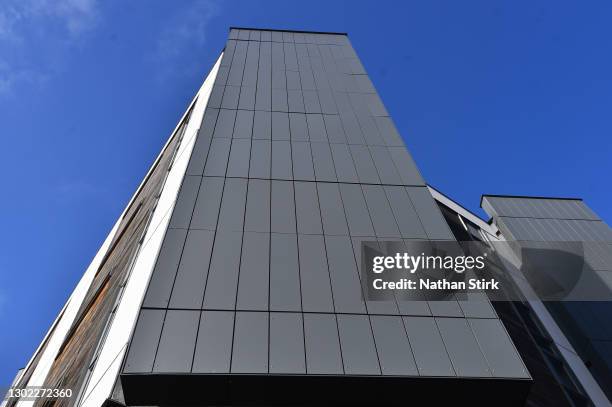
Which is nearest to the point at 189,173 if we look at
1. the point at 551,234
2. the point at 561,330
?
the point at 561,330

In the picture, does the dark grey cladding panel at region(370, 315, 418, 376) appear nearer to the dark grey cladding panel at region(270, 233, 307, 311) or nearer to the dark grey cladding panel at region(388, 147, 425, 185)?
the dark grey cladding panel at region(270, 233, 307, 311)

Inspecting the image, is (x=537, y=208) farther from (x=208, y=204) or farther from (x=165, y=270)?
(x=165, y=270)

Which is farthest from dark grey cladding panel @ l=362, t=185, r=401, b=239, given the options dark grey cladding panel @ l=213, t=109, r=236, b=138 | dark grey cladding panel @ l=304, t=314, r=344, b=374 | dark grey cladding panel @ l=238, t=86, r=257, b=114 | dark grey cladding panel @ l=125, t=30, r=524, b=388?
dark grey cladding panel @ l=238, t=86, r=257, b=114

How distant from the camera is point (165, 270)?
7.96m

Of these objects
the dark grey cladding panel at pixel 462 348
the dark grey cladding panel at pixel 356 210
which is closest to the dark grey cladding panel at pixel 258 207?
the dark grey cladding panel at pixel 356 210

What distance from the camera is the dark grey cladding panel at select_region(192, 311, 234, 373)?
6.49 m

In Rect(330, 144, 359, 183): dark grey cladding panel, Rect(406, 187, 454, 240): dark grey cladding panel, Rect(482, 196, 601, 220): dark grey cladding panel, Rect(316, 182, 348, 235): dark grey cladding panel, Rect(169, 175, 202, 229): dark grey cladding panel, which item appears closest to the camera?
Rect(169, 175, 202, 229): dark grey cladding panel

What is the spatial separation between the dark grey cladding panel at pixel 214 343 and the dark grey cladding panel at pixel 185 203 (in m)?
2.41

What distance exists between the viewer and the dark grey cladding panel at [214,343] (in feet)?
21.3

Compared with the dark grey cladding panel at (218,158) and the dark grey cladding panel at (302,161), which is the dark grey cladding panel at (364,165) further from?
the dark grey cladding panel at (218,158)

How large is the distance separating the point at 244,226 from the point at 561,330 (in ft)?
43.1

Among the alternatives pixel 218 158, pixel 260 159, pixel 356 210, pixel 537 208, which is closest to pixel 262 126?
pixel 260 159

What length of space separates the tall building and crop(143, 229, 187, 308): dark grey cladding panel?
0.03 meters

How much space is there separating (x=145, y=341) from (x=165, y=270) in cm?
148
